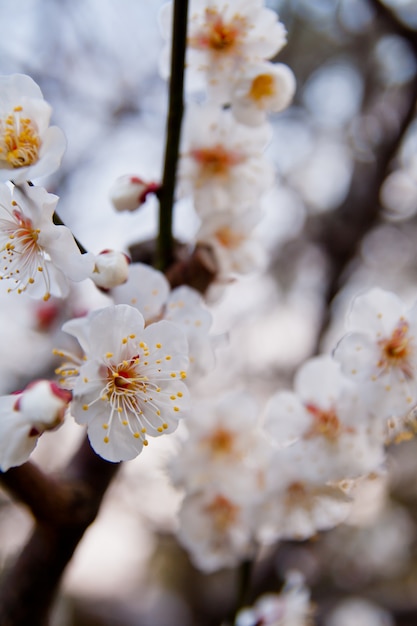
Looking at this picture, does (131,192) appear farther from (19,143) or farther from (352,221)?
(352,221)

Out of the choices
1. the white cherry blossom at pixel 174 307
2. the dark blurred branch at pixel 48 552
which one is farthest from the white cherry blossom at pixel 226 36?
the dark blurred branch at pixel 48 552

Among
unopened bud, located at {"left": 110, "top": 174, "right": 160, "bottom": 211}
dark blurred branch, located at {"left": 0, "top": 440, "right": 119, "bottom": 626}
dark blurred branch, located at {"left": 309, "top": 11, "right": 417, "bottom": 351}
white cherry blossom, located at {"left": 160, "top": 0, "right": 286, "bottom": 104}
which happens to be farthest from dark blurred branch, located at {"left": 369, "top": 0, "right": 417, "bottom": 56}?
dark blurred branch, located at {"left": 0, "top": 440, "right": 119, "bottom": 626}

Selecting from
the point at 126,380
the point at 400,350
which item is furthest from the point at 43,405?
the point at 400,350

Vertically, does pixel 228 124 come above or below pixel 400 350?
above

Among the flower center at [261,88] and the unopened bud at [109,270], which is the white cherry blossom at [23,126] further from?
the flower center at [261,88]

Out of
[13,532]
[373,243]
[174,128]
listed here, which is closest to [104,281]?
[174,128]

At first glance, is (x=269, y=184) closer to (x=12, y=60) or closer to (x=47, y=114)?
(x=47, y=114)
